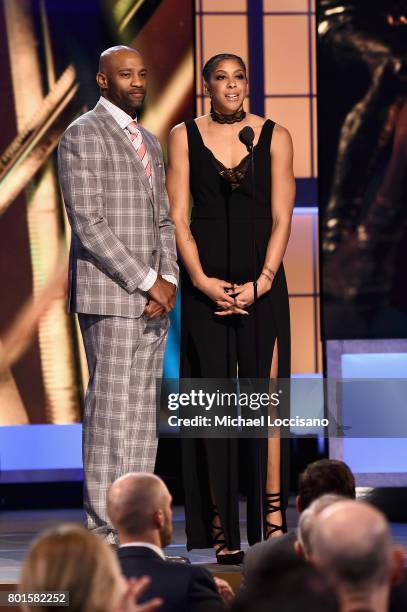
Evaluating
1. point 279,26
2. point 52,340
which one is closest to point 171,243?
point 52,340

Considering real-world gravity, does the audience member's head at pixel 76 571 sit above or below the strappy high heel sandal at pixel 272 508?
above

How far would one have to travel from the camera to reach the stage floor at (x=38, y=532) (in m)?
4.19

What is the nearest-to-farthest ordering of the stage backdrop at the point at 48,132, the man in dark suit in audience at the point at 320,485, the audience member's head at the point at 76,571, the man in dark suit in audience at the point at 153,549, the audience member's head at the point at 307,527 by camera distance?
the audience member's head at the point at 76,571, the audience member's head at the point at 307,527, the man in dark suit in audience at the point at 153,549, the man in dark suit in audience at the point at 320,485, the stage backdrop at the point at 48,132

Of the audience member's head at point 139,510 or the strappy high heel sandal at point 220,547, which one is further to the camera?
the strappy high heel sandal at point 220,547

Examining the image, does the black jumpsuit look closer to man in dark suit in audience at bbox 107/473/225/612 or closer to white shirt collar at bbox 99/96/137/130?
white shirt collar at bbox 99/96/137/130

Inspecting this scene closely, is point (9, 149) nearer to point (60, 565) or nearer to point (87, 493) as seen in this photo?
point (87, 493)

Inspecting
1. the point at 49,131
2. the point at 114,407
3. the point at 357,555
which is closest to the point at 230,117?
the point at 114,407

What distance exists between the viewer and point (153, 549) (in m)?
2.73

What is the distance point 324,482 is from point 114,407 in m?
1.07

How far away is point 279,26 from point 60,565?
4.74m

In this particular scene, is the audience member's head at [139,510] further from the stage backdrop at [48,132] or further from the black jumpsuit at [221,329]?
the stage backdrop at [48,132]

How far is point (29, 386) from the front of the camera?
20.1 feet

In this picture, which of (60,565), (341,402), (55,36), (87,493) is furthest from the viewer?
(55,36)

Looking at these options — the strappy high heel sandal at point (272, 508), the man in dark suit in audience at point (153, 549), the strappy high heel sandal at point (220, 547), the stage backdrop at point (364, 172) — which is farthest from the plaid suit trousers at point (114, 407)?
the stage backdrop at point (364, 172)
